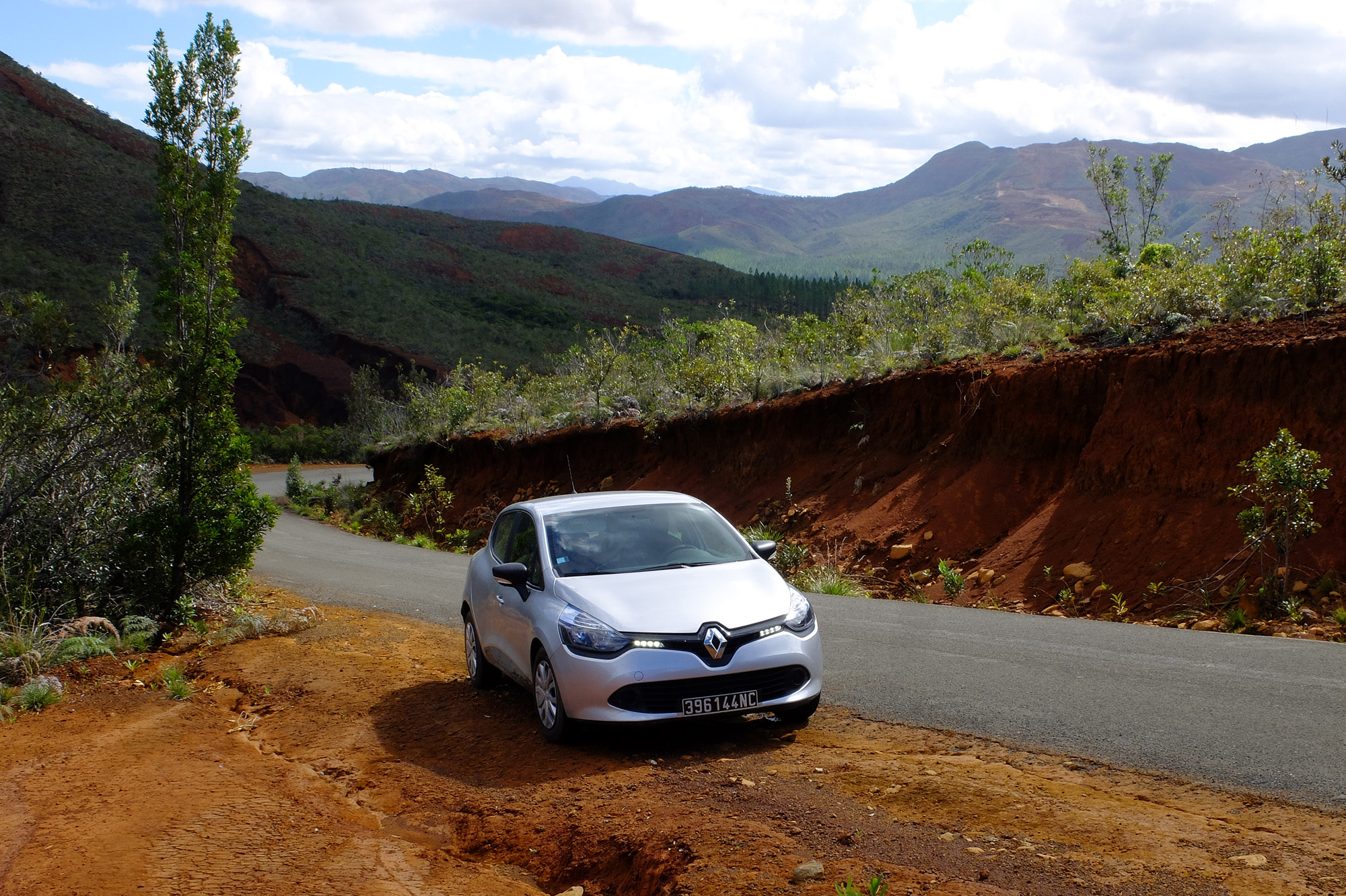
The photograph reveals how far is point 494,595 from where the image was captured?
763 cm

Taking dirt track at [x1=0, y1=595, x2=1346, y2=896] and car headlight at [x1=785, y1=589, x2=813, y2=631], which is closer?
dirt track at [x1=0, y1=595, x2=1346, y2=896]

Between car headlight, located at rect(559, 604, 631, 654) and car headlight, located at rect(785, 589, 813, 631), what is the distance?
104 centimetres

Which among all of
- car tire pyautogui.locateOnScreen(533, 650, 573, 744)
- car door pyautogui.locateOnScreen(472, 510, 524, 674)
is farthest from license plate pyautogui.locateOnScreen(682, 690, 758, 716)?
car door pyautogui.locateOnScreen(472, 510, 524, 674)

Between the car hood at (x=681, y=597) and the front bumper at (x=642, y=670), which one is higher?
the car hood at (x=681, y=597)

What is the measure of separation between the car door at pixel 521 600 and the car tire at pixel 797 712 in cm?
166

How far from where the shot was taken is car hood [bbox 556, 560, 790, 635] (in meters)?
6.21

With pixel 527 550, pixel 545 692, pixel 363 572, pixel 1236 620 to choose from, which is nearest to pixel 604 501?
pixel 527 550

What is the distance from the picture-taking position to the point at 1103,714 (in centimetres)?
652

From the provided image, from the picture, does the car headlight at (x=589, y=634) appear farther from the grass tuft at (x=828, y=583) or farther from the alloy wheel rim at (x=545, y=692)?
the grass tuft at (x=828, y=583)

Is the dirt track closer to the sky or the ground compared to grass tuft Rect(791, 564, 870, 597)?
closer to the sky

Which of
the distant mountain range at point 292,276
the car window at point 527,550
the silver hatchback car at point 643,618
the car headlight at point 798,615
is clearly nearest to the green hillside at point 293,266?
the distant mountain range at point 292,276

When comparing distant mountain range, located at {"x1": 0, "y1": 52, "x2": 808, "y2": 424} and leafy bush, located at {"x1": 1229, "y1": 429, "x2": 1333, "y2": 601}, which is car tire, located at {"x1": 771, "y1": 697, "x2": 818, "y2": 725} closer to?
leafy bush, located at {"x1": 1229, "y1": 429, "x2": 1333, "y2": 601}

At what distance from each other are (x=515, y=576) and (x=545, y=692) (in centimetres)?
85

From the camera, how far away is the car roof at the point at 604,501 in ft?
25.1
